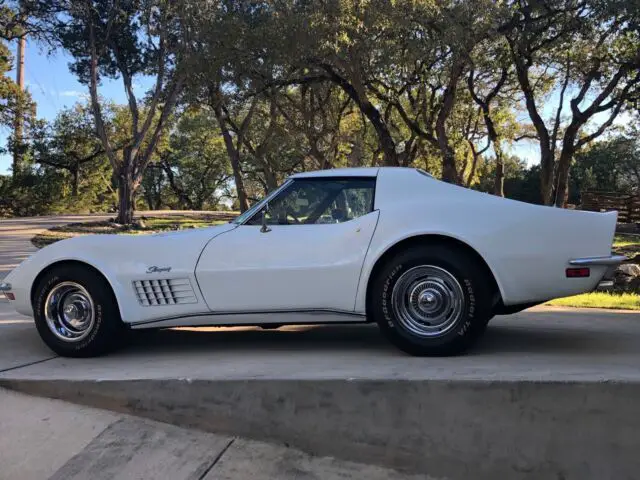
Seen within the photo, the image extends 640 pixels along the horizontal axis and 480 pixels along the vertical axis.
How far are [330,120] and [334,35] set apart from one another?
14.0 meters

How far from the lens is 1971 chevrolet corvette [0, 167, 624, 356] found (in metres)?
4.12

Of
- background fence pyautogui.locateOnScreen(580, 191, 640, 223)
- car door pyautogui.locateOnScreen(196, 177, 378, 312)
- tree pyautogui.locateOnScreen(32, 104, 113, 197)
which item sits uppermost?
tree pyautogui.locateOnScreen(32, 104, 113, 197)

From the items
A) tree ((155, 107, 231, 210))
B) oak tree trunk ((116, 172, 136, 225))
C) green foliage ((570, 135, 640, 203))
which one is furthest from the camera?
green foliage ((570, 135, 640, 203))

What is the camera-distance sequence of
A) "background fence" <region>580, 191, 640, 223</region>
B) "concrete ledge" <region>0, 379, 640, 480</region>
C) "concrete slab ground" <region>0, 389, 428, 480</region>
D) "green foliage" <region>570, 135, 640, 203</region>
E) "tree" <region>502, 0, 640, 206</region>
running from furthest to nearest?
"green foliage" <region>570, 135, 640, 203</region> < "background fence" <region>580, 191, 640, 223</region> < "tree" <region>502, 0, 640, 206</region> < "concrete ledge" <region>0, 379, 640, 480</region> < "concrete slab ground" <region>0, 389, 428, 480</region>

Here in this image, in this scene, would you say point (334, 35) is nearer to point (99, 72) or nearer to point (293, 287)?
point (293, 287)

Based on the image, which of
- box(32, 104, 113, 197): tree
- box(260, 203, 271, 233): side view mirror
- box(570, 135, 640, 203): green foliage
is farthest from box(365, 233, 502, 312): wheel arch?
box(570, 135, 640, 203): green foliage

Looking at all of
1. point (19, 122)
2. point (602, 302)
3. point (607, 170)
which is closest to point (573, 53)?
point (602, 302)

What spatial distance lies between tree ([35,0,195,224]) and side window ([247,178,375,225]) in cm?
1332

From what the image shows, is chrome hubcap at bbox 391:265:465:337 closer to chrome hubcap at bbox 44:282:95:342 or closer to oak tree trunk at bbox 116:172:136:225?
chrome hubcap at bbox 44:282:95:342

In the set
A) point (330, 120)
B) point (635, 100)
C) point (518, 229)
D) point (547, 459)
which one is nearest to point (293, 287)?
point (518, 229)

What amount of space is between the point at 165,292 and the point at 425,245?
200 centimetres

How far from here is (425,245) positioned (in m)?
4.25

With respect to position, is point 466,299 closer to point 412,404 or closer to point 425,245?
point 425,245

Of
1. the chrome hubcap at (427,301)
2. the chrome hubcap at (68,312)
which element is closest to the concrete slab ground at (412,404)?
the chrome hubcap at (427,301)
